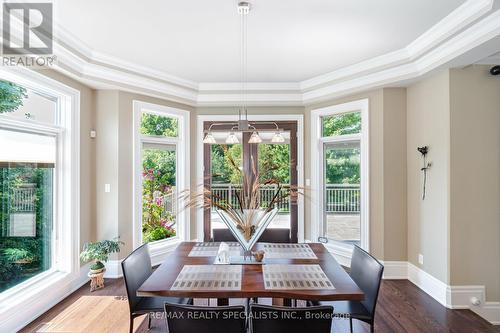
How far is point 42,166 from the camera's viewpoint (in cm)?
303

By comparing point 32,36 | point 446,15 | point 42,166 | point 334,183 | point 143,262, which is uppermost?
point 446,15

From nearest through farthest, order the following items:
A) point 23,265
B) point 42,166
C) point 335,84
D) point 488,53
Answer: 1. point 488,53
2. point 23,265
3. point 42,166
4. point 335,84

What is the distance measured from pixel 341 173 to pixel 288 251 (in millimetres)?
2152

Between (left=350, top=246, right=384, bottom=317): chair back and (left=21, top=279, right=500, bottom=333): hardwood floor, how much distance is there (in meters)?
0.66

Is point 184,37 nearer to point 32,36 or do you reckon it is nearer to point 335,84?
point 32,36

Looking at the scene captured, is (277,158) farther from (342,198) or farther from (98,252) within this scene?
(98,252)

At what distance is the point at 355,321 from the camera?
2713 mm

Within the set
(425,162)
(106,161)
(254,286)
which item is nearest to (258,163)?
(106,161)

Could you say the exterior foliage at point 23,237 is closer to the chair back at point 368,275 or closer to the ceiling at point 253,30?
the ceiling at point 253,30

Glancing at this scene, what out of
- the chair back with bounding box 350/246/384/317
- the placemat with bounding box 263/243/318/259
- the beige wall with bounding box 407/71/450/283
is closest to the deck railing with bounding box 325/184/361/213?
the beige wall with bounding box 407/71/450/283

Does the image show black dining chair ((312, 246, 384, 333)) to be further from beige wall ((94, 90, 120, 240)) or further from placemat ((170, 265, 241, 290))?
beige wall ((94, 90, 120, 240))

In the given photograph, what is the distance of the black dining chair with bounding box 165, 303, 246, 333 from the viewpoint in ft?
4.69

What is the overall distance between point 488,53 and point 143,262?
361 cm

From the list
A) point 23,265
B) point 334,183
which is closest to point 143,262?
point 23,265
